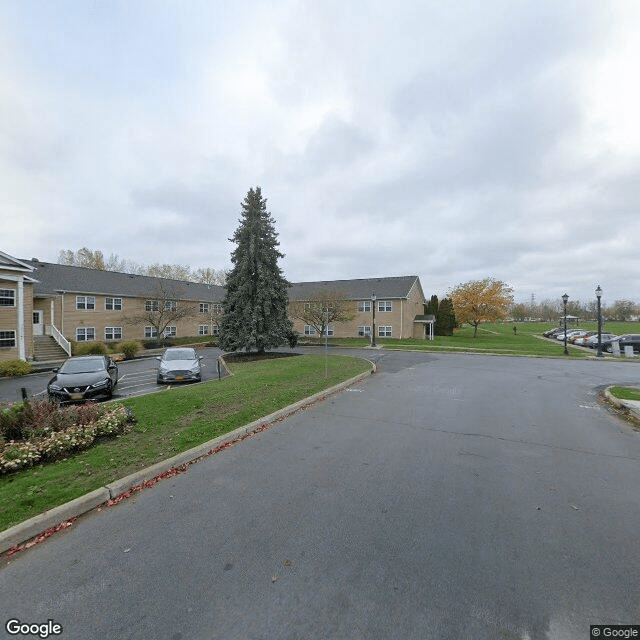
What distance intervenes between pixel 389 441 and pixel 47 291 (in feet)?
101

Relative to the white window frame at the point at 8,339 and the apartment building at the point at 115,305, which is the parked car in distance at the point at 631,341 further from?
the white window frame at the point at 8,339

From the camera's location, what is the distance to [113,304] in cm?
3112

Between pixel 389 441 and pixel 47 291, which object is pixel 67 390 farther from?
pixel 47 291

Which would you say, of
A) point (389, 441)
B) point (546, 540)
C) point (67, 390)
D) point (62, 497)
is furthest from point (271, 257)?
point (546, 540)

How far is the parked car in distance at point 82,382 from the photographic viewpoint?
34.0 feet

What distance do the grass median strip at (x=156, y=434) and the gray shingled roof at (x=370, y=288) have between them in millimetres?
27238

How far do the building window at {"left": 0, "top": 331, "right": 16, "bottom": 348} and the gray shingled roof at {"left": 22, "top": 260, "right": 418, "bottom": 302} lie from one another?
651 centimetres

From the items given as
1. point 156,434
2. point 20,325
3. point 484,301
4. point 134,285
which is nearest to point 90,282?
point 134,285

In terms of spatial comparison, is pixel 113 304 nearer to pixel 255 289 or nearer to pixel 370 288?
pixel 255 289

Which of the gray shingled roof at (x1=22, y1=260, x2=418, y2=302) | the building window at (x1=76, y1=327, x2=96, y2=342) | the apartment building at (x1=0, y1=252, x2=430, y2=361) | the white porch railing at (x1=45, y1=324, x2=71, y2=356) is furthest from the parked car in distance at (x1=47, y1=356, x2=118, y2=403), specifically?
the building window at (x1=76, y1=327, x2=96, y2=342)

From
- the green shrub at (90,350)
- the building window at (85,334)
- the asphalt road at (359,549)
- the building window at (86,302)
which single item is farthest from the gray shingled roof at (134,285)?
the asphalt road at (359,549)

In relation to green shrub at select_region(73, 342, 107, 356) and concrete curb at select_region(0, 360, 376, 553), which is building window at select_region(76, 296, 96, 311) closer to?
green shrub at select_region(73, 342, 107, 356)

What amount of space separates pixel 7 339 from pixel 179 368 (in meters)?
14.2

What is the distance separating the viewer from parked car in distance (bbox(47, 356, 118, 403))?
408 inches
